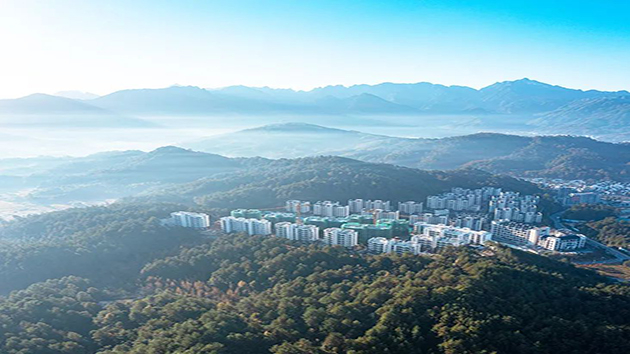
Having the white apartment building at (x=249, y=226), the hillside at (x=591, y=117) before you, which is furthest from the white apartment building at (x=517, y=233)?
the hillside at (x=591, y=117)

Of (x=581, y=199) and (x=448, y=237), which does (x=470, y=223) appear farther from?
(x=581, y=199)

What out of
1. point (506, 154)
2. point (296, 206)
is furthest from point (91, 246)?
point (506, 154)

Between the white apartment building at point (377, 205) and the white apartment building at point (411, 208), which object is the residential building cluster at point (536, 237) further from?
the white apartment building at point (377, 205)

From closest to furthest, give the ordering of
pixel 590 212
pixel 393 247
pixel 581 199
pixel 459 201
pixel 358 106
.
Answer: pixel 393 247, pixel 590 212, pixel 459 201, pixel 581 199, pixel 358 106

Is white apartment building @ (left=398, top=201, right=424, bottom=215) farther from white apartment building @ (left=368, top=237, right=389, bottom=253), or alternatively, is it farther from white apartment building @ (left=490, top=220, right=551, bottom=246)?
white apartment building @ (left=368, top=237, right=389, bottom=253)

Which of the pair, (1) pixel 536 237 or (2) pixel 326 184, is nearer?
(1) pixel 536 237

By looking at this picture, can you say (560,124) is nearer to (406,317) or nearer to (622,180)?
(622,180)

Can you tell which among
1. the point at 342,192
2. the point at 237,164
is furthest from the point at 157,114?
the point at 342,192
